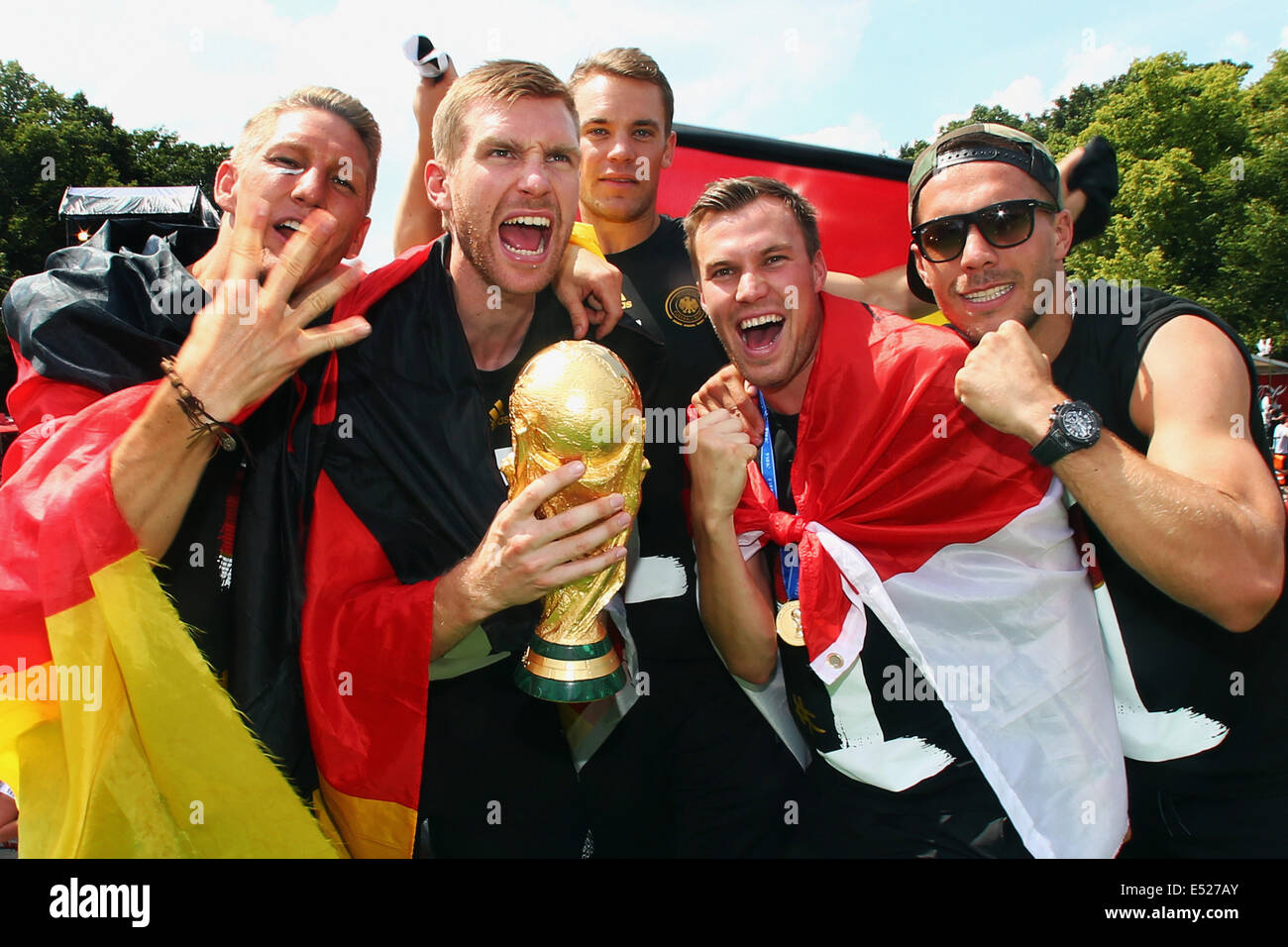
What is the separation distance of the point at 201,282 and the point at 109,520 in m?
0.75

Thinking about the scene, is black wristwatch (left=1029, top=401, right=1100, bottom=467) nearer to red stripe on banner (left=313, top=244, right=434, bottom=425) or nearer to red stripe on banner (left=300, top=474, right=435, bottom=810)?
red stripe on banner (left=300, top=474, right=435, bottom=810)

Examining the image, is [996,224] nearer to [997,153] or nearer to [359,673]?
[997,153]

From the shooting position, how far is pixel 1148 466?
1.99 m

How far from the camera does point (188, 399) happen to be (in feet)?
5.99

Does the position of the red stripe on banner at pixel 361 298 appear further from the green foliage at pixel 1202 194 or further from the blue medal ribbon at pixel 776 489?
the green foliage at pixel 1202 194

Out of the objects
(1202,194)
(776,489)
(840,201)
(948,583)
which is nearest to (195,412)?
(776,489)

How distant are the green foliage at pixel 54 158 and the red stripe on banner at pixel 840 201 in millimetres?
27172

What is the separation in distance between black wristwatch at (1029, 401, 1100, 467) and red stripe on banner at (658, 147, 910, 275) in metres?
4.40

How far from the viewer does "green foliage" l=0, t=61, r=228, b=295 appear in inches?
1032

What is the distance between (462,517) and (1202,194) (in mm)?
28846

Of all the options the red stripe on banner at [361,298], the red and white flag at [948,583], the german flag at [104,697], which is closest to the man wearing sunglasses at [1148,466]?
the red and white flag at [948,583]

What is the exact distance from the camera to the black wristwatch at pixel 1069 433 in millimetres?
→ 1963
